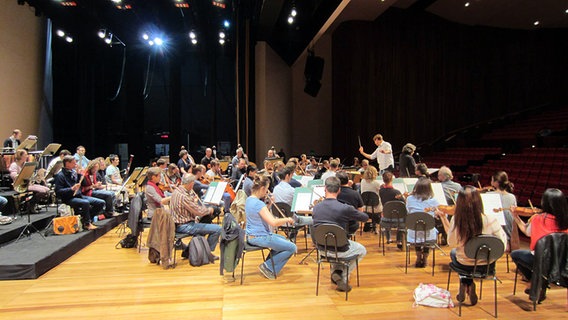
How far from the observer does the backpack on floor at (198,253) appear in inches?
209

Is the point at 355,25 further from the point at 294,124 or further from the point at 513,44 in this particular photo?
the point at 513,44

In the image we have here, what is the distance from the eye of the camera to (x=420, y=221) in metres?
4.66

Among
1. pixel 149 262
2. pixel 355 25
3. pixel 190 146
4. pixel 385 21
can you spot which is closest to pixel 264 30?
pixel 355 25

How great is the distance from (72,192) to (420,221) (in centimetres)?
541

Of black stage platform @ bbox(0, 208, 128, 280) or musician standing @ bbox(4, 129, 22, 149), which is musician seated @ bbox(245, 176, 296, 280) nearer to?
black stage platform @ bbox(0, 208, 128, 280)

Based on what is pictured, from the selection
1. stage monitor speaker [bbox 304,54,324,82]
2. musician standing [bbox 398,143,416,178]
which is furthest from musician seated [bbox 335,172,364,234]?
stage monitor speaker [bbox 304,54,324,82]

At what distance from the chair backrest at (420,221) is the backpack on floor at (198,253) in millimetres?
2712

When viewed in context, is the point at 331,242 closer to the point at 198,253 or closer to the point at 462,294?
the point at 462,294

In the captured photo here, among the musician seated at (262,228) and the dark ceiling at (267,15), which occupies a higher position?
the dark ceiling at (267,15)

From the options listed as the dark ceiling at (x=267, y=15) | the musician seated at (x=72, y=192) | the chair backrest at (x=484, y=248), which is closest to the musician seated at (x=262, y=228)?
the chair backrest at (x=484, y=248)

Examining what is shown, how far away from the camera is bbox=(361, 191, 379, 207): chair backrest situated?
6352 millimetres

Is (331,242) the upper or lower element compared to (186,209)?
lower

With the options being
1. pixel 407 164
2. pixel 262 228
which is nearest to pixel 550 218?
pixel 262 228

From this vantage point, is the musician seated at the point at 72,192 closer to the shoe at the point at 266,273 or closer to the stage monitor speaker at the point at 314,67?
the shoe at the point at 266,273
